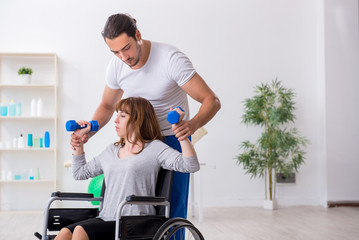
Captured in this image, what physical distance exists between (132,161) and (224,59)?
12.3 ft

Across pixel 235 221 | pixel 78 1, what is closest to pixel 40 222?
pixel 235 221

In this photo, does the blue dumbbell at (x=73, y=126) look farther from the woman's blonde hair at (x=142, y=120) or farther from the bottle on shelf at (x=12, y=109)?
the bottle on shelf at (x=12, y=109)

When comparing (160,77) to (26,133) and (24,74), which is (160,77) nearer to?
(24,74)

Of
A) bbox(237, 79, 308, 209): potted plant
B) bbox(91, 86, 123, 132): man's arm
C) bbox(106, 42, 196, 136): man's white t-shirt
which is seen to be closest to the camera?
bbox(106, 42, 196, 136): man's white t-shirt

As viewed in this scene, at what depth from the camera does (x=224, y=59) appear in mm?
5453

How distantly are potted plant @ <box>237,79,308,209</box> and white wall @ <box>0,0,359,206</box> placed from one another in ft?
0.89

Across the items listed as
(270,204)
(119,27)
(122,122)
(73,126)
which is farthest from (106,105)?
(270,204)

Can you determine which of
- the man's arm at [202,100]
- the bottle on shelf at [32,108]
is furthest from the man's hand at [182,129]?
the bottle on shelf at [32,108]

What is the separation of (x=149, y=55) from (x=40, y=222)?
115 inches

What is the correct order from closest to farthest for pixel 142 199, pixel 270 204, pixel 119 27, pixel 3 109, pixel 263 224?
pixel 142 199 < pixel 119 27 < pixel 263 224 < pixel 3 109 < pixel 270 204

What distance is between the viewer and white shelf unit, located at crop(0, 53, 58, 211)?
5.11 meters

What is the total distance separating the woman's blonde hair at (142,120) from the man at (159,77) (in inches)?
2.3

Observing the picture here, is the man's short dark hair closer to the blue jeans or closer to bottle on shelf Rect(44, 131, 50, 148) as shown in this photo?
the blue jeans

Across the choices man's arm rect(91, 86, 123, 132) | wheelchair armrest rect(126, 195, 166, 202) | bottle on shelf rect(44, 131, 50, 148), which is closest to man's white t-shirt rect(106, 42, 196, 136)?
man's arm rect(91, 86, 123, 132)
